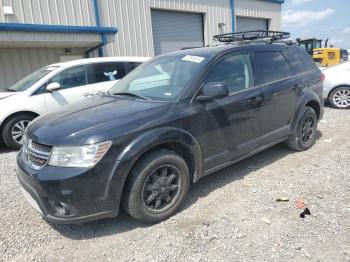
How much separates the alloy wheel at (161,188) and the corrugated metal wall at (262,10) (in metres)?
16.1

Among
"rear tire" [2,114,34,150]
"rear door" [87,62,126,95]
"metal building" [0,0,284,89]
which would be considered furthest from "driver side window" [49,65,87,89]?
"metal building" [0,0,284,89]

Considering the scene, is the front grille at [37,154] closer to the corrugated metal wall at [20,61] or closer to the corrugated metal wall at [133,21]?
the corrugated metal wall at [20,61]

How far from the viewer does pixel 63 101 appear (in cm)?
645

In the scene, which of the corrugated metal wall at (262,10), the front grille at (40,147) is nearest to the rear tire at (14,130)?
the front grille at (40,147)

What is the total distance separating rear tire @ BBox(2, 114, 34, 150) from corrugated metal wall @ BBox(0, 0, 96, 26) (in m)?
5.03

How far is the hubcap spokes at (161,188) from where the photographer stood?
10.1 feet

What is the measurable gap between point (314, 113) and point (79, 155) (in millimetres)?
3984

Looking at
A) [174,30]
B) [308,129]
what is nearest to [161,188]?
[308,129]

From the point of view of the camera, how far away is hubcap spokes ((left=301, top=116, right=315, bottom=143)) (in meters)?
4.95

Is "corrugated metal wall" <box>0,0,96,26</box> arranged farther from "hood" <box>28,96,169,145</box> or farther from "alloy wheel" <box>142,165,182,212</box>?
"alloy wheel" <box>142,165,182,212</box>

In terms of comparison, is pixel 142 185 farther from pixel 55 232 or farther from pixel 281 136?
pixel 281 136

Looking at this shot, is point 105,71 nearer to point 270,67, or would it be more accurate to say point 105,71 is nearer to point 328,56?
point 270,67

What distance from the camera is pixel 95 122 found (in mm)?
2916

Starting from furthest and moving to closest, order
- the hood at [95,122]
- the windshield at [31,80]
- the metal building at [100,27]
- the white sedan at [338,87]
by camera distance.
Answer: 1. the metal building at [100,27]
2. the white sedan at [338,87]
3. the windshield at [31,80]
4. the hood at [95,122]
